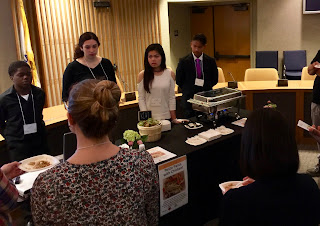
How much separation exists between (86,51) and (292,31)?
18.8ft

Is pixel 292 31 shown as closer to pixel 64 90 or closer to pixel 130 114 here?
pixel 130 114

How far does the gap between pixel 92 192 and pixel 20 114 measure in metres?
1.87

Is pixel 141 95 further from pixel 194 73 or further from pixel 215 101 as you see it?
pixel 194 73

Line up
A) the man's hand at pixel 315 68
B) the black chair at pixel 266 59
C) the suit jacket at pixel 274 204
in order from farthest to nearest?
1. the black chair at pixel 266 59
2. the man's hand at pixel 315 68
3. the suit jacket at pixel 274 204

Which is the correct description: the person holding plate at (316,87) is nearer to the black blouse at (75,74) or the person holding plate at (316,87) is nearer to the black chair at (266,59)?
the black blouse at (75,74)

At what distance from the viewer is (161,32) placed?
682 cm

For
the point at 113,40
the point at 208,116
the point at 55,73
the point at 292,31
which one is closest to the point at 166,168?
the point at 208,116

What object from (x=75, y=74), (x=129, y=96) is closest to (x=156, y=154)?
(x=75, y=74)

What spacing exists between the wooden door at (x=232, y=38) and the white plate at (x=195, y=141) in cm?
633

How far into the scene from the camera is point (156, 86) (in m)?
3.29

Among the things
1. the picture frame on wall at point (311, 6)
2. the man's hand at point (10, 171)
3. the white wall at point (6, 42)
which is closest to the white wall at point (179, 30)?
the picture frame on wall at point (311, 6)

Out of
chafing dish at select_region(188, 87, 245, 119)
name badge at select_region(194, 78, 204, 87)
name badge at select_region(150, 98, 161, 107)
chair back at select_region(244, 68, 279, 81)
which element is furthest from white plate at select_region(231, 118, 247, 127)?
chair back at select_region(244, 68, 279, 81)

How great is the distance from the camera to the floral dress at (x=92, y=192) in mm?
1201

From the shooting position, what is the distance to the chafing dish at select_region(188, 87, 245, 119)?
302 cm
